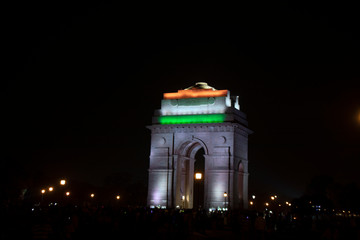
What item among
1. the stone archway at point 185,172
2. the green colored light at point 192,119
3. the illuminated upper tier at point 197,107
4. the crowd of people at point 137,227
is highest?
the illuminated upper tier at point 197,107

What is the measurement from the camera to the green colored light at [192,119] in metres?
51.8

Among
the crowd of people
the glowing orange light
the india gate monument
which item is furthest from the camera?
the glowing orange light

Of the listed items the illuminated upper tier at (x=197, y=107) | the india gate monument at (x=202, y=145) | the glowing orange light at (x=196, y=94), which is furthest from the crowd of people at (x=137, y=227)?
the glowing orange light at (x=196, y=94)

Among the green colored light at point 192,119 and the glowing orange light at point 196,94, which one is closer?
the green colored light at point 192,119

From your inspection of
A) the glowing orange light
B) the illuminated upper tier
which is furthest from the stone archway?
the glowing orange light

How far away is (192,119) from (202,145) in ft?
9.29

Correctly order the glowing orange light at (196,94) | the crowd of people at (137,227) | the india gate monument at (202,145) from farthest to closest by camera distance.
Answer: the glowing orange light at (196,94) → the india gate monument at (202,145) → the crowd of people at (137,227)

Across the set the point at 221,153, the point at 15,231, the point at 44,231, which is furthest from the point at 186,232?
the point at 221,153

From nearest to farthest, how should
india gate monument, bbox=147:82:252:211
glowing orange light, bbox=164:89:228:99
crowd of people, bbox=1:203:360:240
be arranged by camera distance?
crowd of people, bbox=1:203:360:240, india gate monument, bbox=147:82:252:211, glowing orange light, bbox=164:89:228:99

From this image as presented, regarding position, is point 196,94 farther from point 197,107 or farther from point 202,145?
point 202,145

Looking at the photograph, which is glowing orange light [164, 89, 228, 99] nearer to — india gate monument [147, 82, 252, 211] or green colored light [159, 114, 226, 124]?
india gate monument [147, 82, 252, 211]

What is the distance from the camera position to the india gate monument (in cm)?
5097

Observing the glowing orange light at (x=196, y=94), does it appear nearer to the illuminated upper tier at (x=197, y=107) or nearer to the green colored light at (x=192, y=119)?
the illuminated upper tier at (x=197, y=107)

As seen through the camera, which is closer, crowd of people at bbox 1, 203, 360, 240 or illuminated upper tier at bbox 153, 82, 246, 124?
crowd of people at bbox 1, 203, 360, 240
